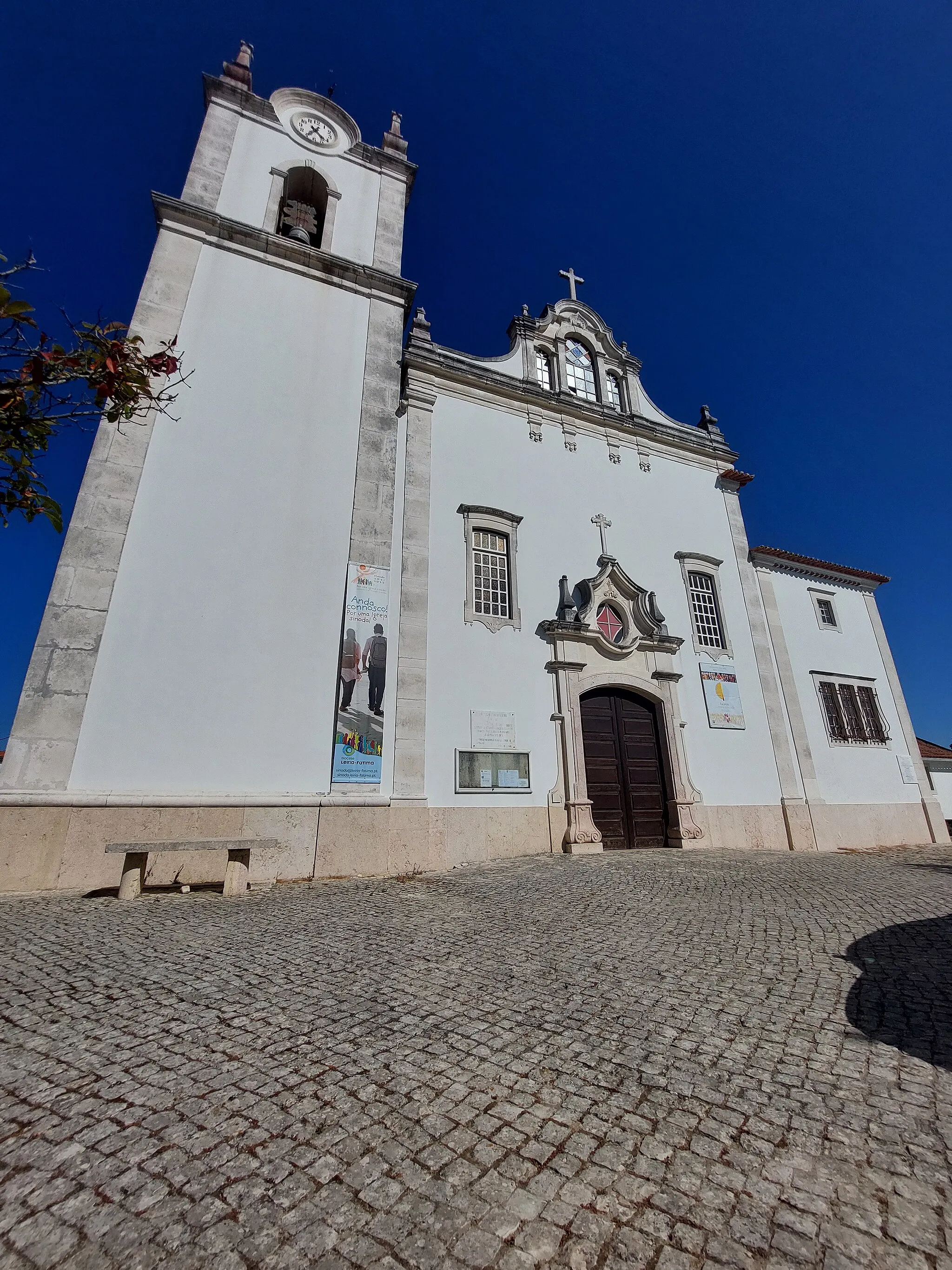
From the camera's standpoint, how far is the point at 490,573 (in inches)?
436

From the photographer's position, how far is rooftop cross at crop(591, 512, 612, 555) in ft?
40.9

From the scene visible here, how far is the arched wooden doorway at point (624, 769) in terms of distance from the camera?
10.5m

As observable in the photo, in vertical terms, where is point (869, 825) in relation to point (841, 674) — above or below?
below

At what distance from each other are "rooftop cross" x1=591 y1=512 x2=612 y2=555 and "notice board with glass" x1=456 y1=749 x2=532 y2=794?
17.3 feet

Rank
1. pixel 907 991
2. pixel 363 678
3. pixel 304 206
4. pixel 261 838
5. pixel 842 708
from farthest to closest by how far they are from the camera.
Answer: pixel 842 708, pixel 304 206, pixel 363 678, pixel 261 838, pixel 907 991

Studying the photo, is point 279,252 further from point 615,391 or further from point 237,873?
point 237,873

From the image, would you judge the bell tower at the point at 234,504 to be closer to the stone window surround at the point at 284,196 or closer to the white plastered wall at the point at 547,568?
the stone window surround at the point at 284,196

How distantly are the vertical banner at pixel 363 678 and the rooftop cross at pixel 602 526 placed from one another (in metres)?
5.43

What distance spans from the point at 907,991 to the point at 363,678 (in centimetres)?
717

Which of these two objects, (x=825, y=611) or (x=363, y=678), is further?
(x=825, y=611)

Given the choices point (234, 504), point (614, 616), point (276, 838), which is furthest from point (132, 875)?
point (614, 616)

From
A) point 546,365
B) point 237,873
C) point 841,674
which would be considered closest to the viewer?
point 237,873

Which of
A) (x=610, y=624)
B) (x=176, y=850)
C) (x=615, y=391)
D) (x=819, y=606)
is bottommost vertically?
(x=176, y=850)

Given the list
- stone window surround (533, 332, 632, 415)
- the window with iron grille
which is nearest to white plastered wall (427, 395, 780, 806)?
stone window surround (533, 332, 632, 415)
